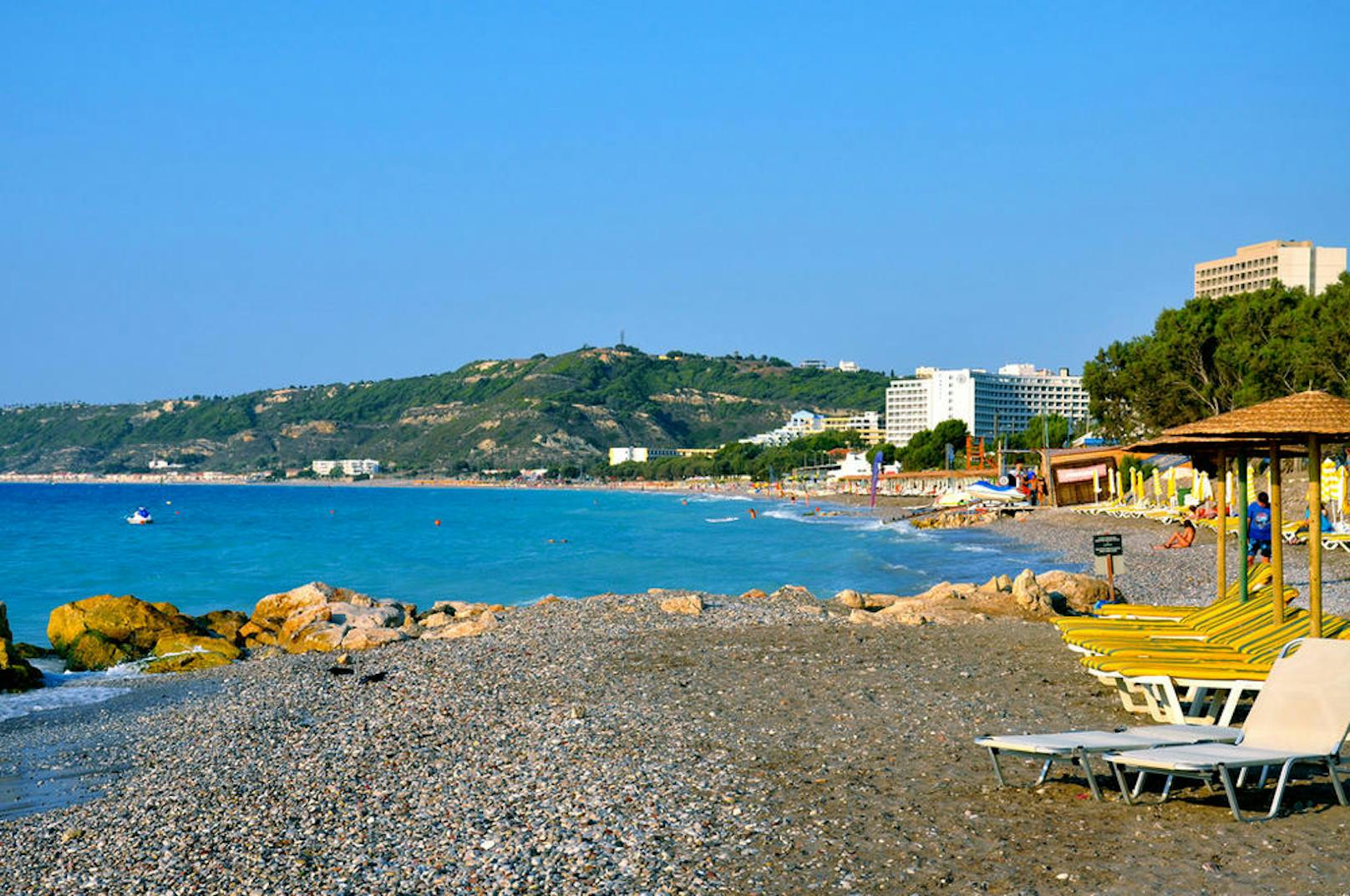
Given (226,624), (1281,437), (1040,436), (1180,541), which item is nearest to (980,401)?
(1040,436)

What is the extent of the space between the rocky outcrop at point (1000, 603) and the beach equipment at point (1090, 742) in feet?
25.3

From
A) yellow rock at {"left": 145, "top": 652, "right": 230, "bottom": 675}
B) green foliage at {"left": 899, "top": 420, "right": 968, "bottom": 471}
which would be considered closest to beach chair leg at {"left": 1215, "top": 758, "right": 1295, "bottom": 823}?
yellow rock at {"left": 145, "top": 652, "right": 230, "bottom": 675}

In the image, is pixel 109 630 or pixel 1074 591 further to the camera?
pixel 109 630

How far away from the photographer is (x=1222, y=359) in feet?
155

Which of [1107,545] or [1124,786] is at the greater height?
[1107,545]

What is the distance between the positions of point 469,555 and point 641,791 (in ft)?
136

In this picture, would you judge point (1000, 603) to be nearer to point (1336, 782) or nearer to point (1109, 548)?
point (1109, 548)

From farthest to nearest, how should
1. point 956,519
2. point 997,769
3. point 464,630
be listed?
point 956,519, point 464,630, point 997,769

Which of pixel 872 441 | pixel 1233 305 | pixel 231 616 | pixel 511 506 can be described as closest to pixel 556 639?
pixel 231 616

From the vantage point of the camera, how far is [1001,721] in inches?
341

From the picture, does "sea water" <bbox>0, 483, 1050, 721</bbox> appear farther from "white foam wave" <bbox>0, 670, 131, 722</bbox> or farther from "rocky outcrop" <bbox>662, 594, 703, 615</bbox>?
"rocky outcrop" <bbox>662, 594, 703, 615</bbox>

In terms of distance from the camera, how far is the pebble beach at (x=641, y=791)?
5629mm

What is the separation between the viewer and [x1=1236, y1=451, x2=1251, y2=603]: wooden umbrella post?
1012cm

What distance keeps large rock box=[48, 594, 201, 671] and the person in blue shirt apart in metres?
16.4
